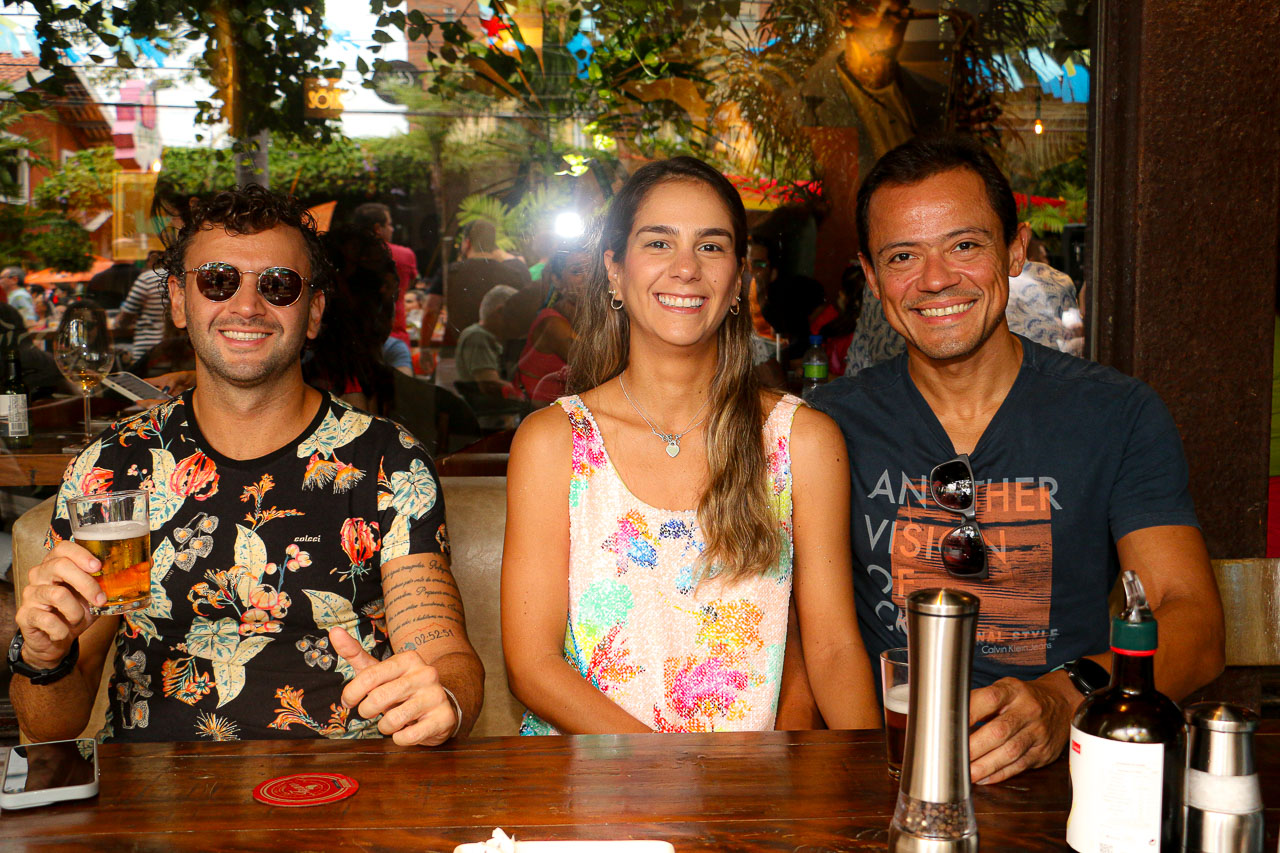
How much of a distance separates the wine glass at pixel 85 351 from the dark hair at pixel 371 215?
1.38m

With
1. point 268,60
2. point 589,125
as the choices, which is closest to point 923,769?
point 589,125

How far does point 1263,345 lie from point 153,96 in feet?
14.7

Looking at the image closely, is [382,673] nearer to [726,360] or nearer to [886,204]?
[726,360]

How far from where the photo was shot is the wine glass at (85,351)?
152 inches

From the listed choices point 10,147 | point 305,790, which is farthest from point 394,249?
point 305,790

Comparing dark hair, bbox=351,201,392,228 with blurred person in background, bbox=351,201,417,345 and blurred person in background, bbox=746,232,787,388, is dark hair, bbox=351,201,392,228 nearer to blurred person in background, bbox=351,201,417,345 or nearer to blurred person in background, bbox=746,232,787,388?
blurred person in background, bbox=351,201,417,345

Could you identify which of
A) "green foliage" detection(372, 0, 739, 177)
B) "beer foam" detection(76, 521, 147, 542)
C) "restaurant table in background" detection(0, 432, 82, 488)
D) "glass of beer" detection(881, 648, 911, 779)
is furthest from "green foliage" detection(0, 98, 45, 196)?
"glass of beer" detection(881, 648, 911, 779)

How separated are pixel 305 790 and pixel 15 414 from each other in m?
3.31

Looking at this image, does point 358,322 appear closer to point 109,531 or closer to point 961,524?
point 109,531

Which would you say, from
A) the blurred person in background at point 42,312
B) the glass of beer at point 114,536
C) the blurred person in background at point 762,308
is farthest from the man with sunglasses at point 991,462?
the blurred person in background at point 42,312

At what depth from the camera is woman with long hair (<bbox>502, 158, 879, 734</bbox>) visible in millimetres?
2116

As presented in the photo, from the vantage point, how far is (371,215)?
4.99 m

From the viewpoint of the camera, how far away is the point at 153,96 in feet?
15.5

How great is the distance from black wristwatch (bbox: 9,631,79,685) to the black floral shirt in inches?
9.5
